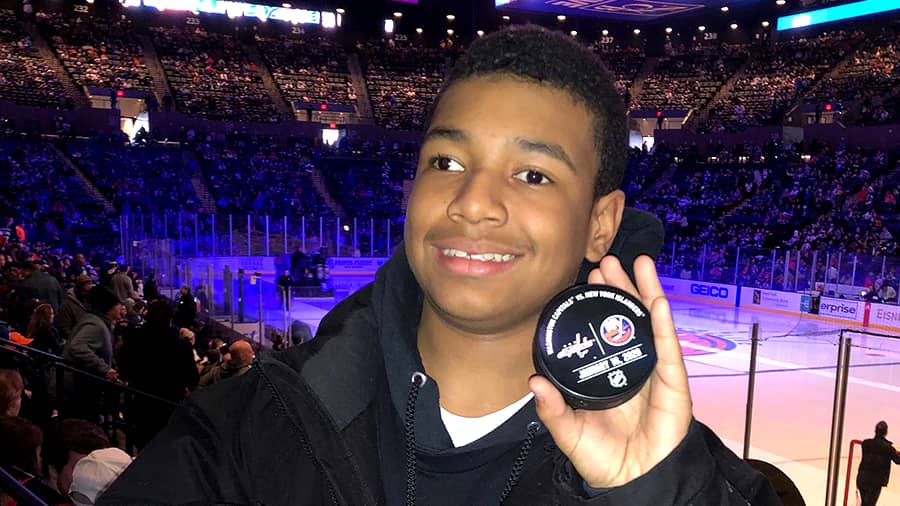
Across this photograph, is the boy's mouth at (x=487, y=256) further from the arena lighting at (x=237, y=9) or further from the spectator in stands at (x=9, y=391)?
the arena lighting at (x=237, y=9)

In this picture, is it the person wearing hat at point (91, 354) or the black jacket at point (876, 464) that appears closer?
the person wearing hat at point (91, 354)

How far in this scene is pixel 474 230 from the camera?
53.2 inches

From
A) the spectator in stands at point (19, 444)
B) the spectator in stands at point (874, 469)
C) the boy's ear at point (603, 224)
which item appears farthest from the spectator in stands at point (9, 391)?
the spectator in stands at point (874, 469)

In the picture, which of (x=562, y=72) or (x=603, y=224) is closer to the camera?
(x=562, y=72)

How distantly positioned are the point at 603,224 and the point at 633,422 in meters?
0.44

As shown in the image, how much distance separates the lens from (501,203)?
134cm

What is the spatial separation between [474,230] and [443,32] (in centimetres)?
4336

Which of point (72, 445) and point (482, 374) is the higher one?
point (482, 374)

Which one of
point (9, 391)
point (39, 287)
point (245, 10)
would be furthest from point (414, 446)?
point (245, 10)

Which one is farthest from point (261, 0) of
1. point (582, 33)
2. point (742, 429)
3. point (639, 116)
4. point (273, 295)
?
point (742, 429)

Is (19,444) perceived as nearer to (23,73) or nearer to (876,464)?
(876,464)

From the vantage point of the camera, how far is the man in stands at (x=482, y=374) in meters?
1.24

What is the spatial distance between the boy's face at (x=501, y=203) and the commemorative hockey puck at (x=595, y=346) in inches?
4.1

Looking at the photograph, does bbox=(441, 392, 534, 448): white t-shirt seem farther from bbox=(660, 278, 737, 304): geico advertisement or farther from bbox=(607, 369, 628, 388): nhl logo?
bbox=(660, 278, 737, 304): geico advertisement
